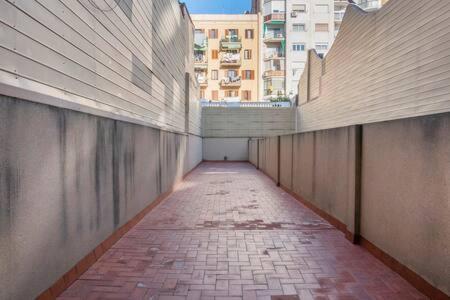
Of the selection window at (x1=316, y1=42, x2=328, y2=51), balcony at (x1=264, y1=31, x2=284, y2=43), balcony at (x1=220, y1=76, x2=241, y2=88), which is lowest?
balcony at (x1=220, y1=76, x2=241, y2=88)

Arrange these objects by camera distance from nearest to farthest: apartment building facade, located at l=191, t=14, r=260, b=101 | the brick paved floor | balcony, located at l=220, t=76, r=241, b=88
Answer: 1. the brick paved floor
2. apartment building facade, located at l=191, t=14, r=260, b=101
3. balcony, located at l=220, t=76, r=241, b=88

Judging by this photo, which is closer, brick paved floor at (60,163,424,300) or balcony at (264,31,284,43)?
brick paved floor at (60,163,424,300)

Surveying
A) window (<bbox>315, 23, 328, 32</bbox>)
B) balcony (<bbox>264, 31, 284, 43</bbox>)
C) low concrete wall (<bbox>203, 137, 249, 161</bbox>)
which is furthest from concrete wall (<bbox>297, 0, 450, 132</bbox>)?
window (<bbox>315, 23, 328, 32</bbox>)

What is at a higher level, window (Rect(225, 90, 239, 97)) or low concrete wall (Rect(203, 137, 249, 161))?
window (Rect(225, 90, 239, 97))

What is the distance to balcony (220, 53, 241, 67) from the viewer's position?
37.8 meters

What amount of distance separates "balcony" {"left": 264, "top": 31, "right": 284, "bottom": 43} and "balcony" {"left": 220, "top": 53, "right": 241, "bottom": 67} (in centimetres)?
384

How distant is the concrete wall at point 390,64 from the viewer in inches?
276

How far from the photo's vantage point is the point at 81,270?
3146mm

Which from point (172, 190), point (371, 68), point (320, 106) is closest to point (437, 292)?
point (172, 190)

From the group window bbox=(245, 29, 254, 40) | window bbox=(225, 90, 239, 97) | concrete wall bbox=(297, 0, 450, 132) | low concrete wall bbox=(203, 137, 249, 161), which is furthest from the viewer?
window bbox=(225, 90, 239, 97)

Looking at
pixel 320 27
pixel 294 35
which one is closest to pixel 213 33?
pixel 294 35

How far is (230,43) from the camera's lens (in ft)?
121

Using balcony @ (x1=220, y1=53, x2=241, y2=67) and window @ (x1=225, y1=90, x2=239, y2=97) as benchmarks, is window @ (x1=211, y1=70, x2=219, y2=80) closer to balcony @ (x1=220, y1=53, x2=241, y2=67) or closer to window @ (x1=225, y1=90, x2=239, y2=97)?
balcony @ (x1=220, y1=53, x2=241, y2=67)

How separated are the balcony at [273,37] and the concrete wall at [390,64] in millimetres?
23202
